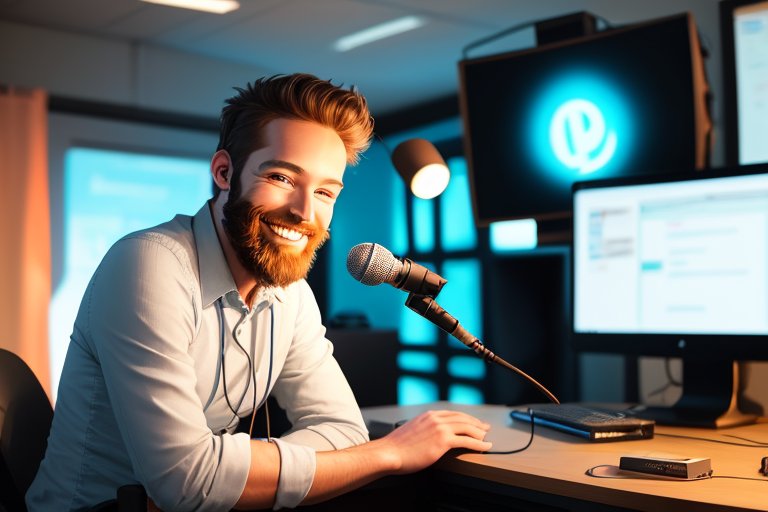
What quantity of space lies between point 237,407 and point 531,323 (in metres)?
1.57

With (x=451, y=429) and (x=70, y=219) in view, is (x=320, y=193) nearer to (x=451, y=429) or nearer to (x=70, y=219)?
(x=451, y=429)

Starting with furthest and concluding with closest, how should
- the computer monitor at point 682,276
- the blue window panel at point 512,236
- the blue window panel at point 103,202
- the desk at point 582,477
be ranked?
the blue window panel at point 512,236, the blue window panel at point 103,202, the computer monitor at point 682,276, the desk at point 582,477

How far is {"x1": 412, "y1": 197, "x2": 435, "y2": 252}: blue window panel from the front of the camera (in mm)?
5391

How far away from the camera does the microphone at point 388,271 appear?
1.29m

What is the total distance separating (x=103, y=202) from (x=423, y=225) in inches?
80.6

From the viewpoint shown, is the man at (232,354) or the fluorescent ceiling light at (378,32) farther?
the fluorescent ceiling light at (378,32)

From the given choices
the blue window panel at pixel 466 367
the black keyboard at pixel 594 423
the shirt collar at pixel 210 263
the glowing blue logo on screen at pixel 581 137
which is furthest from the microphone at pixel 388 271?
the blue window panel at pixel 466 367

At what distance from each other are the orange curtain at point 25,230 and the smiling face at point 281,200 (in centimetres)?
313

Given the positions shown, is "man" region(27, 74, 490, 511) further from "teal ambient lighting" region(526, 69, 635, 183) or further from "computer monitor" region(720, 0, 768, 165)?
"computer monitor" region(720, 0, 768, 165)

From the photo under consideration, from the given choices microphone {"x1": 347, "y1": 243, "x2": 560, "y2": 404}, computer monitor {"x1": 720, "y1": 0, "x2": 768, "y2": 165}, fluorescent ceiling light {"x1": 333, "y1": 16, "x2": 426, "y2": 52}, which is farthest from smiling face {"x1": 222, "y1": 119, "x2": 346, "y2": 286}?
fluorescent ceiling light {"x1": 333, "y1": 16, "x2": 426, "y2": 52}

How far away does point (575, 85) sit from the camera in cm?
208

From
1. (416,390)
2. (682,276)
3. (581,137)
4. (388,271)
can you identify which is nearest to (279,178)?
(388,271)

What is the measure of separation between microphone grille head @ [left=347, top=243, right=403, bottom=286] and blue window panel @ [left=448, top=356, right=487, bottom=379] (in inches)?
142

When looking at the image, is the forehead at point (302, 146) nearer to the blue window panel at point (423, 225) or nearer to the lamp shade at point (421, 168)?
the lamp shade at point (421, 168)
